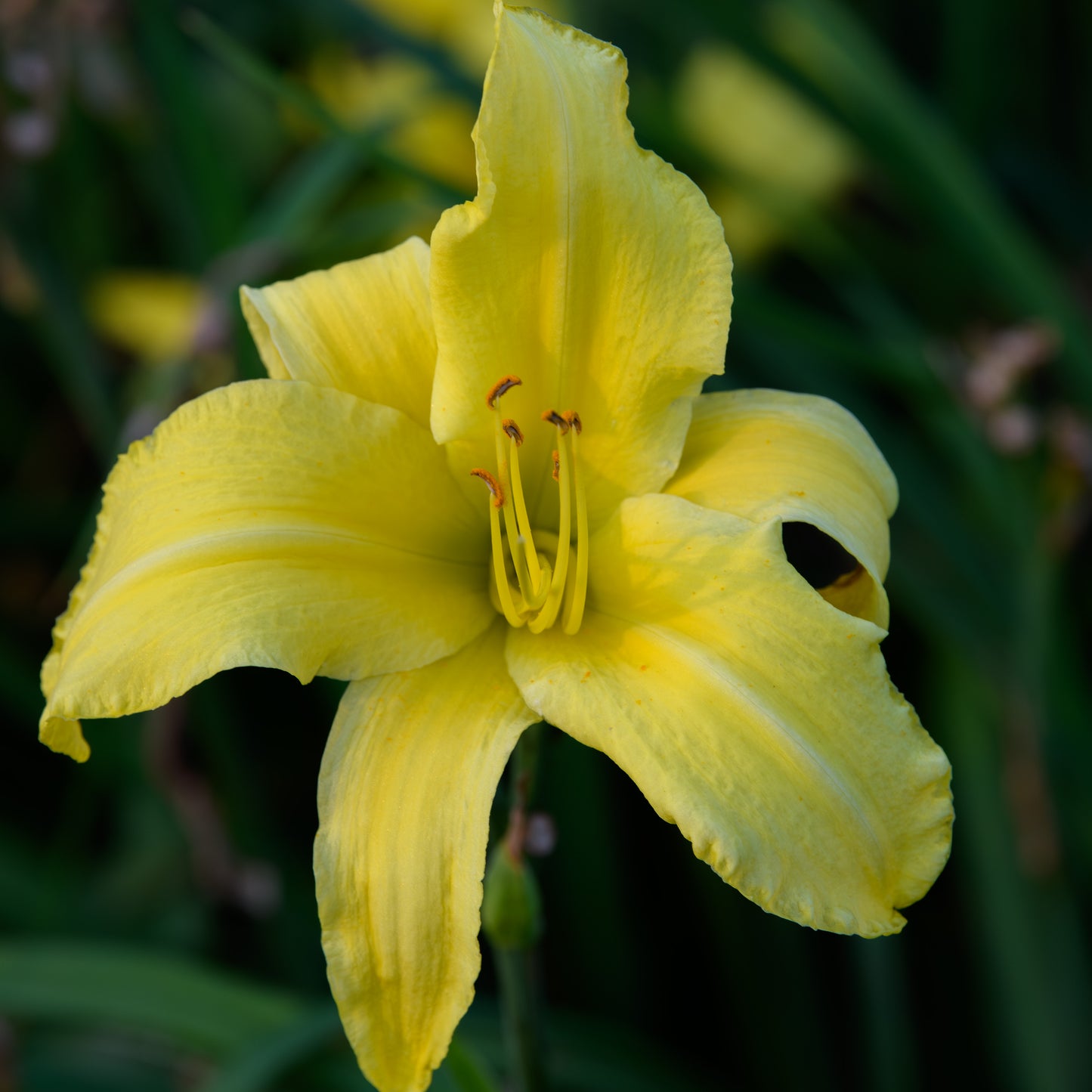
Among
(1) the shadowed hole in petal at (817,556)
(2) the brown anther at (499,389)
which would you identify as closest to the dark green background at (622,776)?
(1) the shadowed hole in petal at (817,556)

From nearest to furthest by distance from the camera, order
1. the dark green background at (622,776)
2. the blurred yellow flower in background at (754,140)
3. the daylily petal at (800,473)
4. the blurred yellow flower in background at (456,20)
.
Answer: the daylily petal at (800,473)
the dark green background at (622,776)
the blurred yellow flower in background at (754,140)
the blurred yellow flower in background at (456,20)

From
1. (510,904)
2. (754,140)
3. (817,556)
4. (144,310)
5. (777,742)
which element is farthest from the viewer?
(754,140)

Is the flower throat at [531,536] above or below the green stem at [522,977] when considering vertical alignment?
above

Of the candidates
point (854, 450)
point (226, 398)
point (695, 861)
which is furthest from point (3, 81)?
point (695, 861)

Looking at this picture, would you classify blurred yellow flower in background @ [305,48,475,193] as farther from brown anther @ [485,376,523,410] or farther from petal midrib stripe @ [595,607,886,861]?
petal midrib stripe @ [595,607,886,861]

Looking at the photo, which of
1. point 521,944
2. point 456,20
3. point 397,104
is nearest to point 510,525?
point 521,944

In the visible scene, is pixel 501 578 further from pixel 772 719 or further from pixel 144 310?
pixel 144 310

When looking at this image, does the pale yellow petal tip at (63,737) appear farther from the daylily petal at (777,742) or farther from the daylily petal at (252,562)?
the daylily petal at (777,742)
